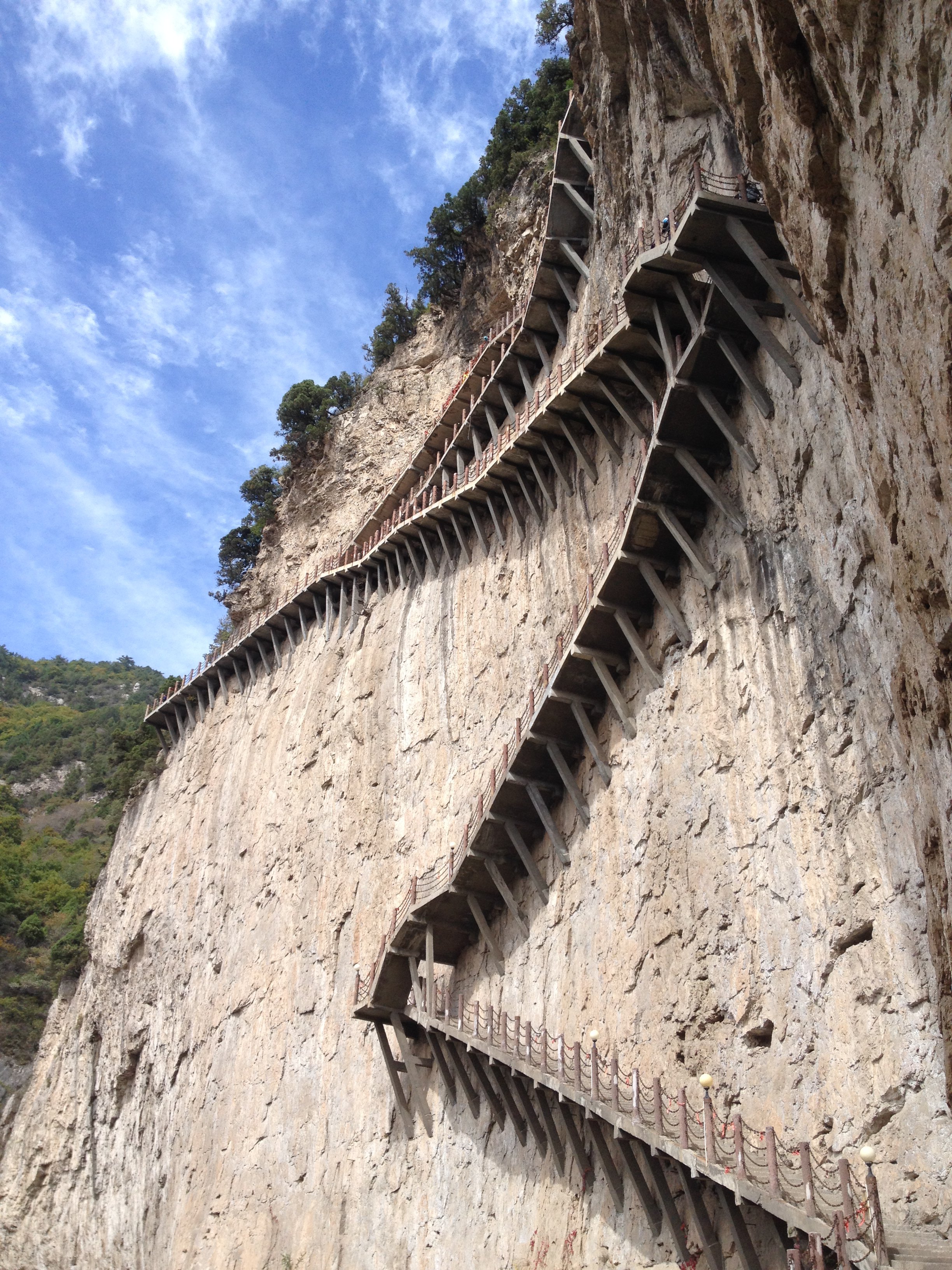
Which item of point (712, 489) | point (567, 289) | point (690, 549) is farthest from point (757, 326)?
point (567, 289)

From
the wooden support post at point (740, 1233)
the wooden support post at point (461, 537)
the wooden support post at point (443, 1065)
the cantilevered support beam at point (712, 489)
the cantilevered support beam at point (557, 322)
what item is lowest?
the wooden support post at point (740, 1233)

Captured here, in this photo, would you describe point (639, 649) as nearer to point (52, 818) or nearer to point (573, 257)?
point (573, 257)

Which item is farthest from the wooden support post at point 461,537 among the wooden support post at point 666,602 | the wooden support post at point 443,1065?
the wooden support post at point 443,1065

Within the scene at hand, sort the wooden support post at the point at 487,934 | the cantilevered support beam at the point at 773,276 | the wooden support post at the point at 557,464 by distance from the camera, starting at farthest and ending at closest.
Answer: the wooden support post at the point at 557,464, the wooden support post at the point at 487,934, the cantilevered support beam at the point at 773,276

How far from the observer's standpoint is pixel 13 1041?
4631 cm

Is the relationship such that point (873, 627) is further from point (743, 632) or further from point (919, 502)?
point (919, 502)

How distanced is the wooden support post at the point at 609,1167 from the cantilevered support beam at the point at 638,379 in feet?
38.9

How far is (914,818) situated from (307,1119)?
67.8ft

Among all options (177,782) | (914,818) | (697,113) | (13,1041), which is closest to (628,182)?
(697,113)

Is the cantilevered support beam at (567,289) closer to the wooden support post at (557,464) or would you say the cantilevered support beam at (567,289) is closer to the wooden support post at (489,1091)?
the wooden support post at (557,464)

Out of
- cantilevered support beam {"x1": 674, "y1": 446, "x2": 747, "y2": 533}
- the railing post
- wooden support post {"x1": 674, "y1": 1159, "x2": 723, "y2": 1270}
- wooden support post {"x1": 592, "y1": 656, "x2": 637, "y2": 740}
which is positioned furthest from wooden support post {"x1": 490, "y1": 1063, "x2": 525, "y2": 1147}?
cantilevered support beam {"x1": 674, "y1": 446, "x2": 747, "y2": 533}

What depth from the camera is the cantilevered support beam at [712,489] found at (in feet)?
56.8

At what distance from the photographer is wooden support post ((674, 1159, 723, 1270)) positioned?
521 inches

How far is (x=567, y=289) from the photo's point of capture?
28.5 m
